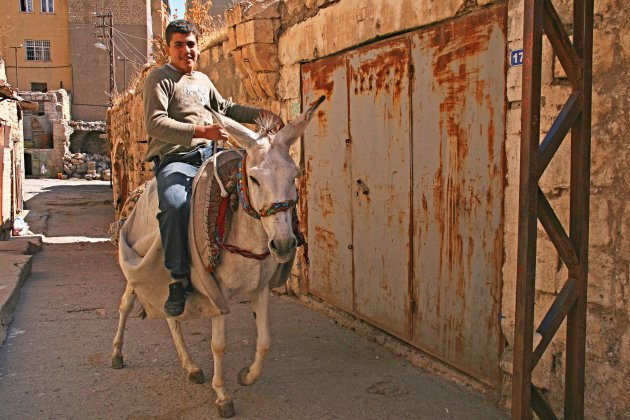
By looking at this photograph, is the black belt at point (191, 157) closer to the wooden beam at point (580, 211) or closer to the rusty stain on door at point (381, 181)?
the rusty stain on door at point (381, 181)

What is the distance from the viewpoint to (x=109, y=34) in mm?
39406

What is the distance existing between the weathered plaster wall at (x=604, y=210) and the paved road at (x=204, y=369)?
0.80 m

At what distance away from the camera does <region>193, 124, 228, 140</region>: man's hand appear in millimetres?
3709

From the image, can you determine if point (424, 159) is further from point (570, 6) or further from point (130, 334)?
point (130, 334)

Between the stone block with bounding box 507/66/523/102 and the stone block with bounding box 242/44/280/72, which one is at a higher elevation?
the stone block with bounding box 242/44/280/72

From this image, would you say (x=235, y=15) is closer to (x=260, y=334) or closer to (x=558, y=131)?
(x=260, y=334)

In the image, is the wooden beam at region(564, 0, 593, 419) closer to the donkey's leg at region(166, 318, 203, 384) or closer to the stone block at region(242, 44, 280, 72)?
the donkey's leg at region(166, 318, 203, 384)

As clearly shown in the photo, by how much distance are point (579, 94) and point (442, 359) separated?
228cm

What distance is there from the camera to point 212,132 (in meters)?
3.72

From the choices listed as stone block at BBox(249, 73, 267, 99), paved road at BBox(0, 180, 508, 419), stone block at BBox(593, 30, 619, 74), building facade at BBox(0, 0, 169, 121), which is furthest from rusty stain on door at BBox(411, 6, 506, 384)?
building facade at BBox(0, 0, 169, 121)

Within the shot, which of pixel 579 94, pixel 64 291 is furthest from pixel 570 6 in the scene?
pixel 64 291

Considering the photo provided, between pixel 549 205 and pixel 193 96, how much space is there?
8.32 feet

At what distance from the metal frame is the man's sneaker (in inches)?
→ 79.5

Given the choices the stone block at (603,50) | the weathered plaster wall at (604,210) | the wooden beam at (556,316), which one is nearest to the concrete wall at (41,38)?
the weathered plaster wall at (604,210)
